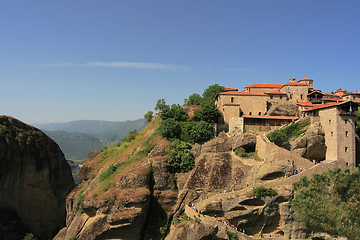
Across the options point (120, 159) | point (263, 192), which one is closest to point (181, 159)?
point (120, 159)

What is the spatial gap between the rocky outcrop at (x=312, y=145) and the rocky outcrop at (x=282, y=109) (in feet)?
26.4

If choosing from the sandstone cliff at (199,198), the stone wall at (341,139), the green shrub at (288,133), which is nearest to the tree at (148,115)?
the sandstone cliff at (199,198)

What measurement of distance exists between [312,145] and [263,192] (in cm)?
1083

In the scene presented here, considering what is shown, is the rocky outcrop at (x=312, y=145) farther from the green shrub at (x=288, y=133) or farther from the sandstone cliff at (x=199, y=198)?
the sandstone cliff at (x=199, y=198)

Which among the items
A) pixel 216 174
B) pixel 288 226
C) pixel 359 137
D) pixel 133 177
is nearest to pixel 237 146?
pixel 216 174

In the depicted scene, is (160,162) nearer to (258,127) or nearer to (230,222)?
(230,222)

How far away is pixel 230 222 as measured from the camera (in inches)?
1200

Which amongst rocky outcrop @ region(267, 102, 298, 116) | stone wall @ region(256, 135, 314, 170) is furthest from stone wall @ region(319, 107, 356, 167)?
rocky outcrop @ region(267, 102, 298, 116)

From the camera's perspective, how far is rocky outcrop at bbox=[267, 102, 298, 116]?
4344 cm

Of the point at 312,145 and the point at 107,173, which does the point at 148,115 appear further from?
the point at 312,145

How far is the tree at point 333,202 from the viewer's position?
19.7 m

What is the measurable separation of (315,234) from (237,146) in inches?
565

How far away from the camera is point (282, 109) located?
43.6 meters

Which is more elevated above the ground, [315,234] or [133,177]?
[133,177]
